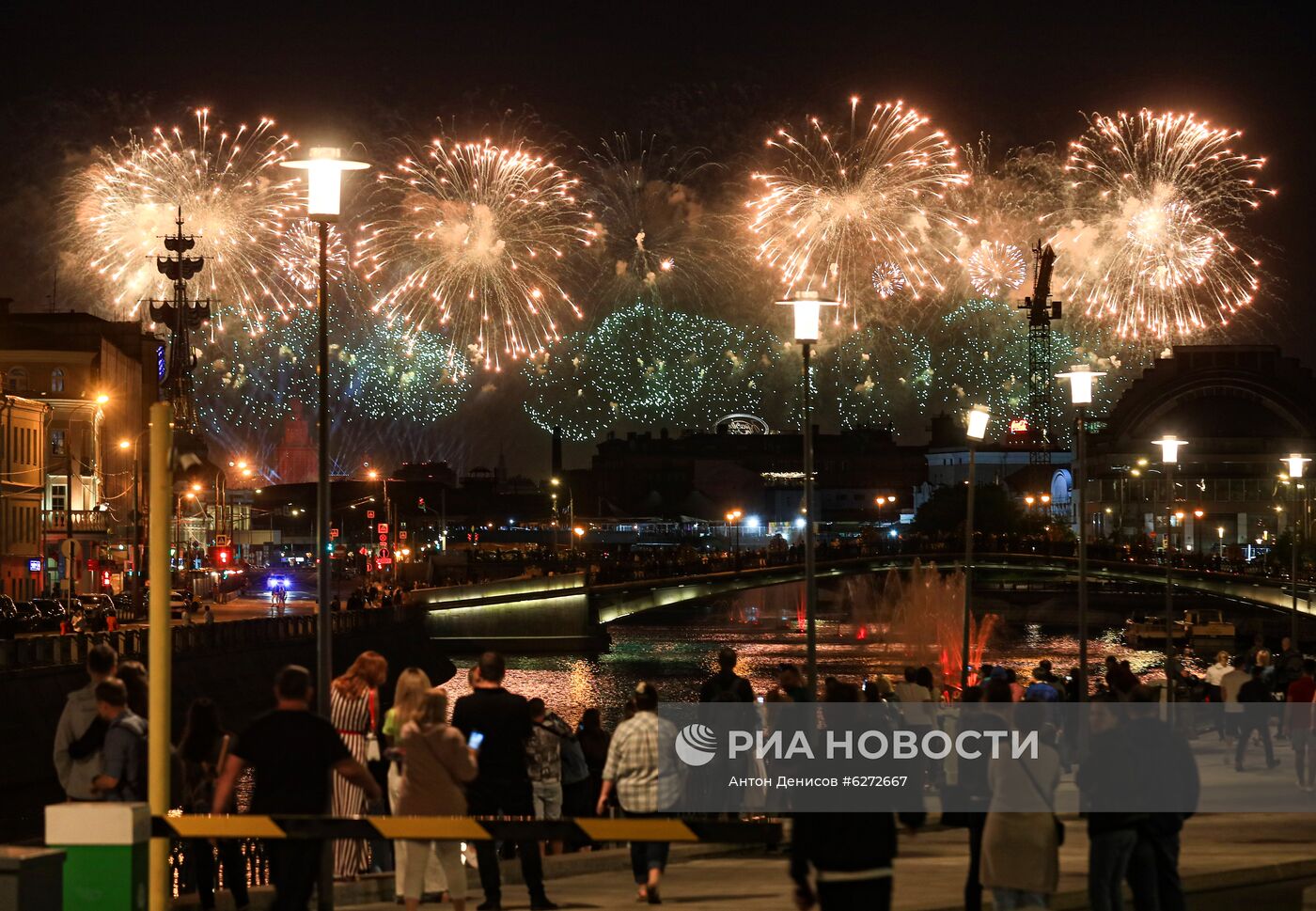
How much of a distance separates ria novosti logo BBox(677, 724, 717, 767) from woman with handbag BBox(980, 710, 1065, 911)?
27.9 feet

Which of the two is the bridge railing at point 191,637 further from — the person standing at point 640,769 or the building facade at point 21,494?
the person standing at point 640,769

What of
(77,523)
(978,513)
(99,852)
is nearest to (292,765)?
(99,852)

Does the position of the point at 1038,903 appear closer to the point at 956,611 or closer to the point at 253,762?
the point at 253,762

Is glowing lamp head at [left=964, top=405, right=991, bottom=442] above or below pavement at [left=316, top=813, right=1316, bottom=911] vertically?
above

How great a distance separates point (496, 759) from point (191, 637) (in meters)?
36.9

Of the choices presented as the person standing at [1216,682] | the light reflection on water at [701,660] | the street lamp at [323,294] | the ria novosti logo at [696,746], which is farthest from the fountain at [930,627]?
the street lamp at [323,294]

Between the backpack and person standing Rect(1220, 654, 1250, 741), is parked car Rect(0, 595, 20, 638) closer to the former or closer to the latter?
person standing Rect(1220, 654, 1250, 741)

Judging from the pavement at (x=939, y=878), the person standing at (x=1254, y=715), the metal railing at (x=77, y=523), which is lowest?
the pavement at (x=939, y=878)

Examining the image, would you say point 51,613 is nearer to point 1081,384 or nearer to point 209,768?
point 1081,384

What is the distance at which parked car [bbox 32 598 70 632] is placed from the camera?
57906 mm

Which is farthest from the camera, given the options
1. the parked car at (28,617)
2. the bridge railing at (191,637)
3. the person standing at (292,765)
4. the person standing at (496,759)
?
the parked car at (28,617)

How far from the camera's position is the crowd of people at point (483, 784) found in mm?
11641

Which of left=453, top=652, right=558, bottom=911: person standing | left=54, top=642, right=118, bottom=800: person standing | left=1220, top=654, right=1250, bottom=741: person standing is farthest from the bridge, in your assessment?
left=54, top=642, right=118, bottom=800: person standing

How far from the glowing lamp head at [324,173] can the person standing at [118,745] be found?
15.8 feet
